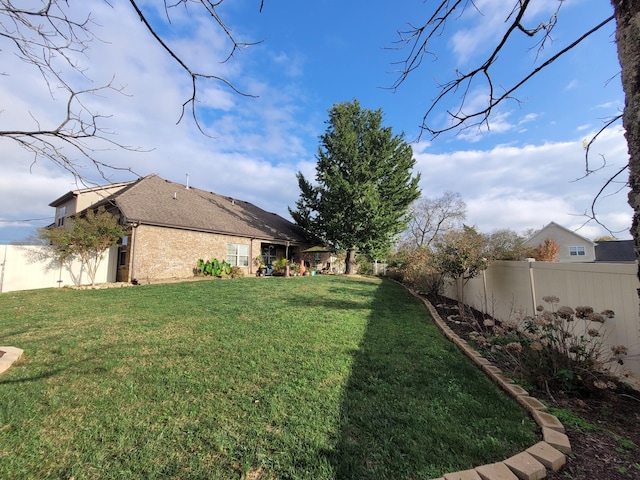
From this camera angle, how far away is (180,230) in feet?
49.4

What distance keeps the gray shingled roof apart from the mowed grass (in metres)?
9.57

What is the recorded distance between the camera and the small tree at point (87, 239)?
11.3m

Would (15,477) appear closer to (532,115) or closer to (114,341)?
(114,341)

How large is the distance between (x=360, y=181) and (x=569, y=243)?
2585 centimetres

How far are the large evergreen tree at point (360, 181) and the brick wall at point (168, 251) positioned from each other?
7990 millimetres

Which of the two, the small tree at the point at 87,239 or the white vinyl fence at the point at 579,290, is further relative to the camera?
the small tree at the point at 87,239

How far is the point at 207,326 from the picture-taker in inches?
221

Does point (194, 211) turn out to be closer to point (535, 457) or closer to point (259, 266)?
point (259, 266)

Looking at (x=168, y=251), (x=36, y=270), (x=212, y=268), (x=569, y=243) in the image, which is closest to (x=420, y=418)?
(x=168, y=251)

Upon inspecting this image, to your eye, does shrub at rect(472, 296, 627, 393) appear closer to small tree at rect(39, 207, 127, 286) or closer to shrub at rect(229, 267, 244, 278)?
small tree at rect(39, 207, 127, 286)

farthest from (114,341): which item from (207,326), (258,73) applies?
(258,73)

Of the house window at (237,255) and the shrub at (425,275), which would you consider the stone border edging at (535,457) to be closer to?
the shrub at (425,275)

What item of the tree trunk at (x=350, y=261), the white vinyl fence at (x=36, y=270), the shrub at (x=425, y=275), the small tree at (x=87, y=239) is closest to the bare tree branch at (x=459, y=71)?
the shrub at (x=425, y=275)

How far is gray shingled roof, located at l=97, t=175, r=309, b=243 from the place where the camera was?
14.3 m
